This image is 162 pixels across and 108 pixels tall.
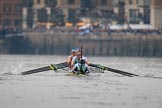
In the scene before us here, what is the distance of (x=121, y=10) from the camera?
181625 millimetres

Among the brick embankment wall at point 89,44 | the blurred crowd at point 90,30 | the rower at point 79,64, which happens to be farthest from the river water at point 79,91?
the blurred crowd at point 90,30

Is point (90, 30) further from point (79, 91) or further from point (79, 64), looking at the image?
point (79, 91)

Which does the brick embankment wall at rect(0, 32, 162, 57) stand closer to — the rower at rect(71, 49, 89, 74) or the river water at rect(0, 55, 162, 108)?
the river water at rect(0, 55, 162, 108)

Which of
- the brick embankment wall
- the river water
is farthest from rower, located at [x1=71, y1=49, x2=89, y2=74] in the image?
the brick embankment wall

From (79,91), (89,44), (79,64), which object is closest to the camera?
(79,91)

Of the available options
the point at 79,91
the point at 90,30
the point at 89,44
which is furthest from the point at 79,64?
the point at 90,30

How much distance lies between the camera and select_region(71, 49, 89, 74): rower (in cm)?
7825

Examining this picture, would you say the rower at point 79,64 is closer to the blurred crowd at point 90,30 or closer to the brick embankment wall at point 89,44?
the brick embankment wall at point 89,44

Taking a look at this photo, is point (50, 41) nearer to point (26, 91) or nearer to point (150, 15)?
point (150, 15)

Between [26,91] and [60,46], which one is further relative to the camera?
[60,46]

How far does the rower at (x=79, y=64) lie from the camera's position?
7825 centimetres

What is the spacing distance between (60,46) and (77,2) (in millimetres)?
21512

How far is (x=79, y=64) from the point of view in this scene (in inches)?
3095

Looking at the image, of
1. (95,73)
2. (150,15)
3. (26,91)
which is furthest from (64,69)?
(150,15)
